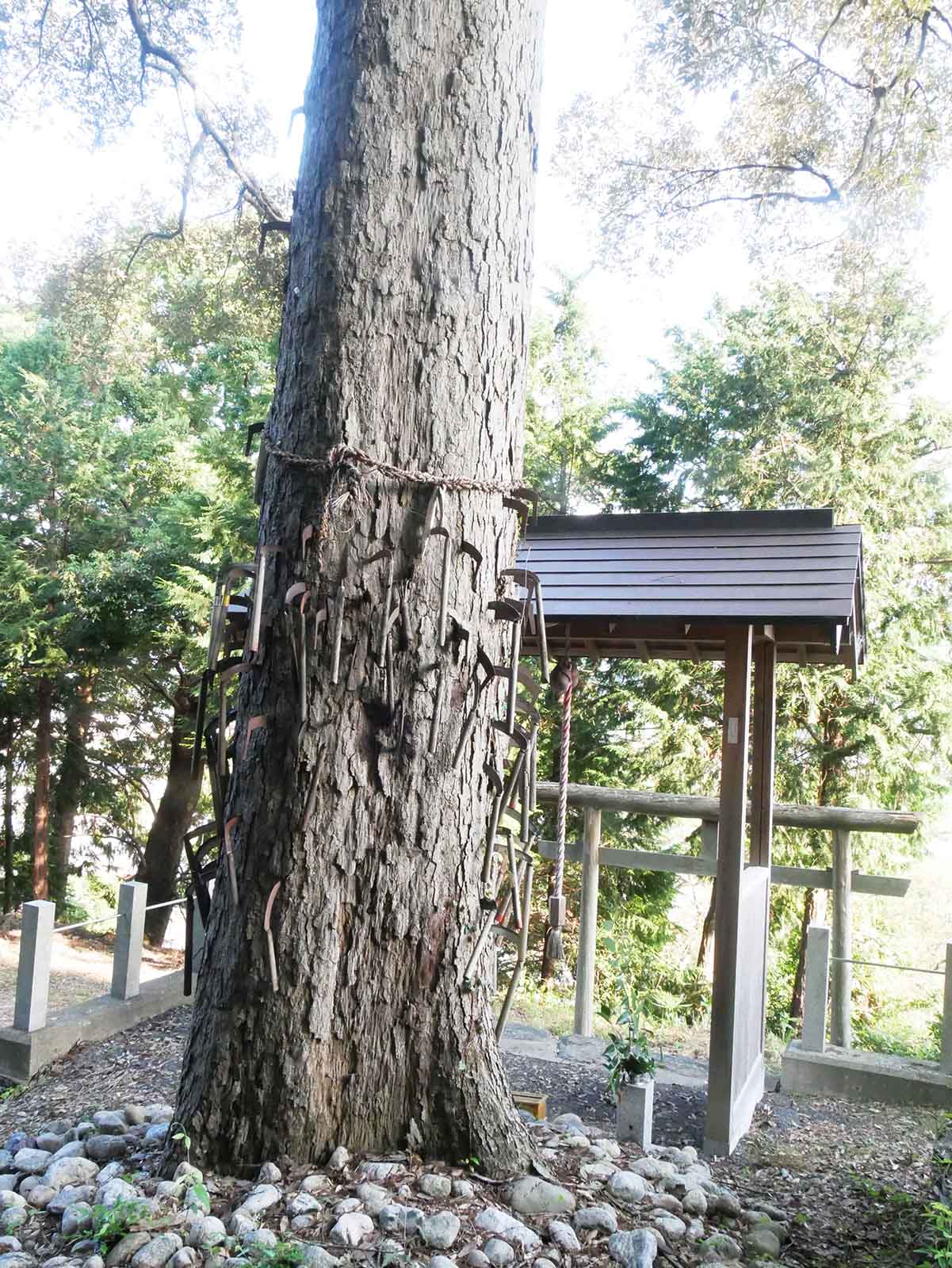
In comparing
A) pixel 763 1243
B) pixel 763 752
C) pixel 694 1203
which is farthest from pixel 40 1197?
pixel 763 752

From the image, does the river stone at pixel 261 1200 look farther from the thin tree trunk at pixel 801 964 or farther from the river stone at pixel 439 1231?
the thin tree trunk at pixel 801 964

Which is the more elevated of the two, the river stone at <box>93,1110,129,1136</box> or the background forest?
the background forest

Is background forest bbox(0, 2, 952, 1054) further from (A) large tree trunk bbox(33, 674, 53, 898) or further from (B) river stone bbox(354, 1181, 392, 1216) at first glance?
(B) river stone bbox(354, 1181, 392, 1216)

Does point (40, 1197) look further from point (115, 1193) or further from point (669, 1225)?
point (669, 1225)

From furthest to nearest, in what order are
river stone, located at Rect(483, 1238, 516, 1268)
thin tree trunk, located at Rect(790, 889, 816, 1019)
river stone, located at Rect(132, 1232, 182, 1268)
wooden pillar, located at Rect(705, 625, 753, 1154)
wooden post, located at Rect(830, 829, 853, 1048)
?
thin tree trunk, located at Rect(790, 889, 816, 1019) → wooden post, located at Rect(830, 829, 853, 1048) → wooden pillar, located at Rect(705, 625, 753, 1154) → river stone, located at Rect(483, 1238, 516, 1268) → river stone, located at Rect(132, 1232, 182, 1268)

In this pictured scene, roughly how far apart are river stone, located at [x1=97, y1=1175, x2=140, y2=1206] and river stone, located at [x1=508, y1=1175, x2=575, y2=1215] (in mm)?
685

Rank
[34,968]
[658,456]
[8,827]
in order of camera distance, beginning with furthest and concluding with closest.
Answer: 1. [8,827]
2. [658,456]
3. [34,968]

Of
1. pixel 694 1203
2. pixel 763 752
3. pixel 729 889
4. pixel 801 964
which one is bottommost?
pixel 801 964

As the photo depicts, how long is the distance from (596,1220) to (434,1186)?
305mm

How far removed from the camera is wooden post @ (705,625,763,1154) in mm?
3781

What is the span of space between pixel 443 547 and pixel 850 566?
2417mm

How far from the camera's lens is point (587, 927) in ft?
18.7

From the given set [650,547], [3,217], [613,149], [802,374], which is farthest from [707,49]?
[3,217]

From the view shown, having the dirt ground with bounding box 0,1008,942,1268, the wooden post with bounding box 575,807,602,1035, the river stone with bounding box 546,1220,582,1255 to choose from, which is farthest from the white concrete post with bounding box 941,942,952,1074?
the river stone with bounding box 546,1220,582,1255
